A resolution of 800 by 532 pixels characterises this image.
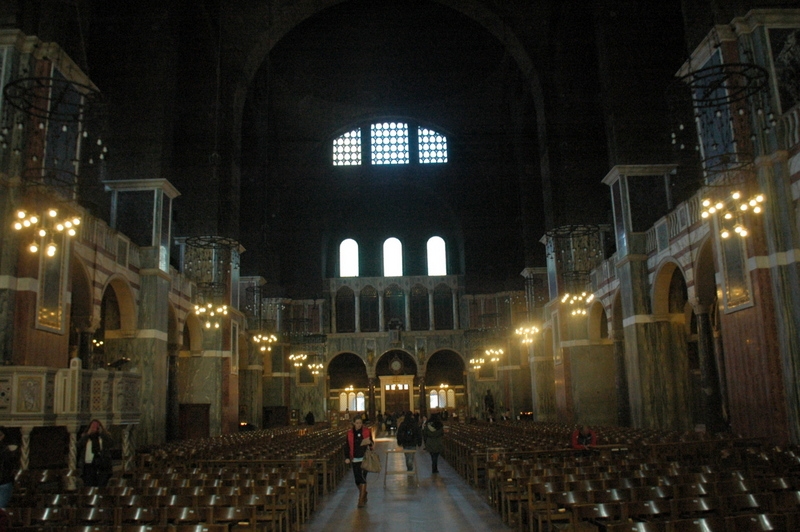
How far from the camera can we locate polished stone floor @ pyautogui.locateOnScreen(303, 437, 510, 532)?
11531 millimetres

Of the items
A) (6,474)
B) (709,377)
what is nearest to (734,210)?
(709,377)

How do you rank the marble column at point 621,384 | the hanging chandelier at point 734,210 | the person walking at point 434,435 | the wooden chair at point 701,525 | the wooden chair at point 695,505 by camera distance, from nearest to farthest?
the wooden chair at point 701,525, the wooden chair at point 695,505, the hanging chandelier at point 734,210, the person walking at point 434,435, the marble column at point 621,384

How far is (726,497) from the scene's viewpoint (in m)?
7.82

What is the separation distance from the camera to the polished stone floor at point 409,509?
11531 mm

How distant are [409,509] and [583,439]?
17.0 ft

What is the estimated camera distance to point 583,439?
16500mm

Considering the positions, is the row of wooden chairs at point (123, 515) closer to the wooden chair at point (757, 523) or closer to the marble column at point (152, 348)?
the wooden chair at point (757, 523)

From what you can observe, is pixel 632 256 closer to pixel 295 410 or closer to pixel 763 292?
pixel 763 292

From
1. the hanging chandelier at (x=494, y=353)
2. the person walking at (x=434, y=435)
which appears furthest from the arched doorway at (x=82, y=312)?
the hanging chandelier at (x=494, y=353)

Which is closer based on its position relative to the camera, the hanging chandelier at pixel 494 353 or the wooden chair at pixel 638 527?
the wooden chair at pixel 638 527

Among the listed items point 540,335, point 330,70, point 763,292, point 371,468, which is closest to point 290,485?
point 371,468

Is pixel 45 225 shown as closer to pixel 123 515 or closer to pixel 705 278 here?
pixel 123 515

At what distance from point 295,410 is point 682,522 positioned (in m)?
43.7

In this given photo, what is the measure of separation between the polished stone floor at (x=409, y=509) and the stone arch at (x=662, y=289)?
1071 cm
